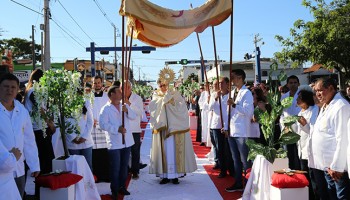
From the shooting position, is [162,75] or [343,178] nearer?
[343,178]

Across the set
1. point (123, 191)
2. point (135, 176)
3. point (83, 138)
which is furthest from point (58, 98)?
point (135, 176)

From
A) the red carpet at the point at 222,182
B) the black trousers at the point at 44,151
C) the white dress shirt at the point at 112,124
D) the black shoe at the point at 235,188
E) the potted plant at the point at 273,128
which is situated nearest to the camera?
the potted plant at the point at 273,128

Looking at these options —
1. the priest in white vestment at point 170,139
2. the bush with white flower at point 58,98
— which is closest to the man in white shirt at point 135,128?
the priest in white vestment at point 170,139

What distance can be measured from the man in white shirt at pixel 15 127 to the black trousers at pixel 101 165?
2.85 meters

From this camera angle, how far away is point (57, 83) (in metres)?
4.61

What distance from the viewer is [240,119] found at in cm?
576

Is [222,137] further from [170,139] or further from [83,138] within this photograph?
[83,138]

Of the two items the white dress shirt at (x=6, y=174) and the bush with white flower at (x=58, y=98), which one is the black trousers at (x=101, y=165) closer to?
the bush with white flower at (x=58, y=98)

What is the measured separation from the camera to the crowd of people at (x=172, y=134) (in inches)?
145

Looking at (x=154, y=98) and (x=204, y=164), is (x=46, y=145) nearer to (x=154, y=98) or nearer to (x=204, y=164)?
(x=154, y=98)

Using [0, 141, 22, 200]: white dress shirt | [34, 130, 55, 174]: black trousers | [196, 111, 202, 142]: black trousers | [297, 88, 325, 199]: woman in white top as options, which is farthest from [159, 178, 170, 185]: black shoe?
[196, 111, 202, 142]: black trousers

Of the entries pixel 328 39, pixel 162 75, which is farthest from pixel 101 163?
pixel 328 39

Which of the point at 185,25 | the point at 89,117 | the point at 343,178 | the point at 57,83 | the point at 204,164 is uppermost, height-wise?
the point at 185,25

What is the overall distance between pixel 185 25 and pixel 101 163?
2.97 metres
